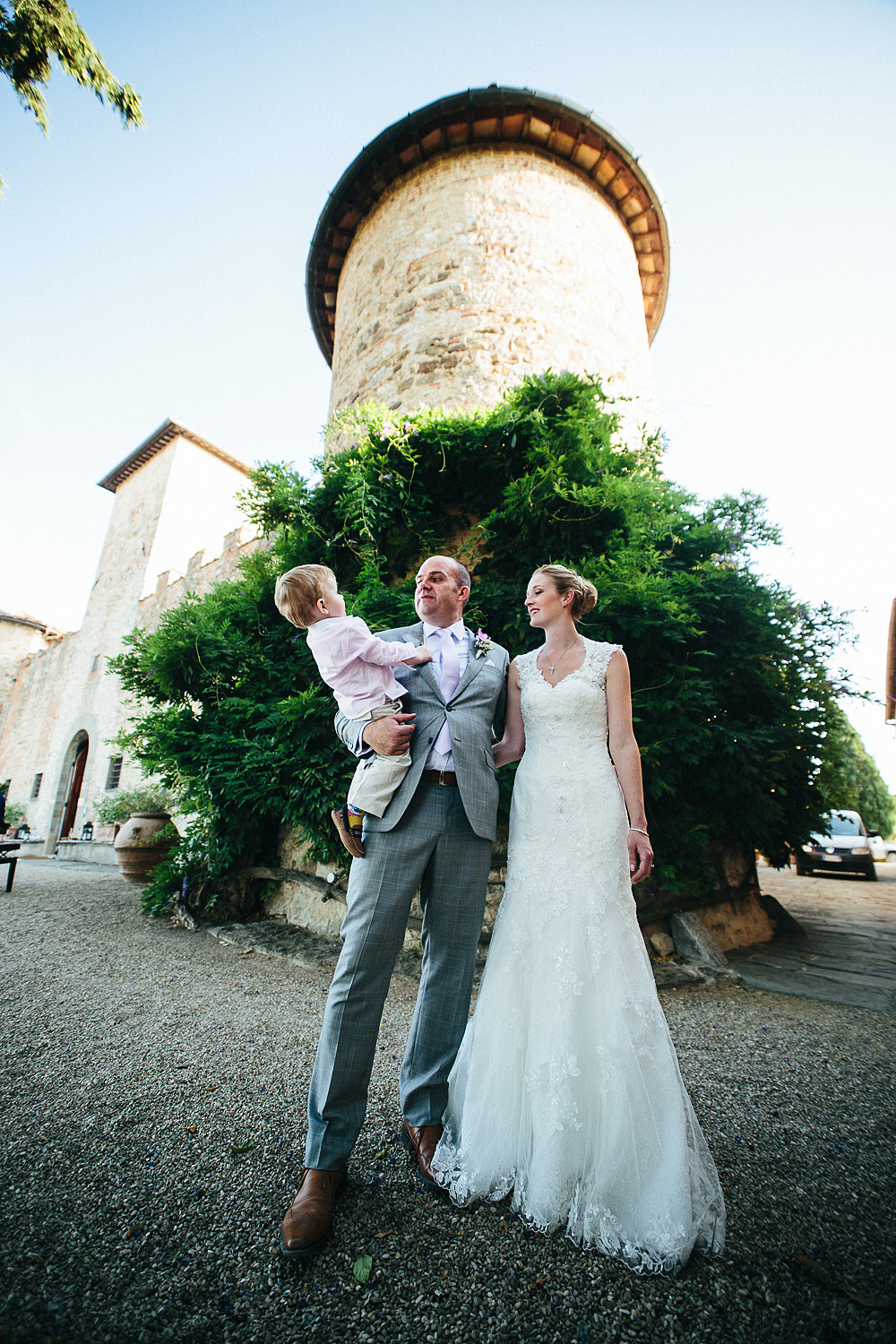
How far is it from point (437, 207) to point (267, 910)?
888 cm

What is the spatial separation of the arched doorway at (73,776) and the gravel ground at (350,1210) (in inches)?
671

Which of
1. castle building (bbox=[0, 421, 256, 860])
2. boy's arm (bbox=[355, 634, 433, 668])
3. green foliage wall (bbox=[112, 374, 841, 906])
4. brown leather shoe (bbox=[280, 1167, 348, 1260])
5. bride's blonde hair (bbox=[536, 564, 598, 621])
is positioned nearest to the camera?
brown leather shoe (bbox=[280, 1167, 348, 1260])

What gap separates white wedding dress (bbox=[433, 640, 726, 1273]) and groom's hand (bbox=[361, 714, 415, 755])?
471 mm

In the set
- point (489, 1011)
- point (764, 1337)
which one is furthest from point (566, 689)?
point (764, 1337)

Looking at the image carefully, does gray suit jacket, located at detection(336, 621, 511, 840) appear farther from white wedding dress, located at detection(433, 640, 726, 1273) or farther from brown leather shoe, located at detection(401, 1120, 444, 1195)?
brown leather shoe, located at detection(401, 1120, 444, 1195)

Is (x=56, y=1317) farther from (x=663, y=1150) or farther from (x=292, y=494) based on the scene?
(x=292, y=494)

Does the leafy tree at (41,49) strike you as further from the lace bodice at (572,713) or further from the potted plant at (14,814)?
the potted plant at (14,814)

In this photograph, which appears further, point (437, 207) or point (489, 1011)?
point (437, 207)

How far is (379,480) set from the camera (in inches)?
195

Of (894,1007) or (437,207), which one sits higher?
(437,207)

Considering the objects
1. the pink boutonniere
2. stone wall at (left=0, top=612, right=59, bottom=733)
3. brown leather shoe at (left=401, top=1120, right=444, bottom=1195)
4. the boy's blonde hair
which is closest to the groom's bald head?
the pink boutonniere

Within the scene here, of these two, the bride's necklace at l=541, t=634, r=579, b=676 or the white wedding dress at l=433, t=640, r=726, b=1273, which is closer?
the white wedding dress at l=433, t=640, r=726, b=1273

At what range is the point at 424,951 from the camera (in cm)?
183

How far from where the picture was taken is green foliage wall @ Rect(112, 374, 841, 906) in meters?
4.04
